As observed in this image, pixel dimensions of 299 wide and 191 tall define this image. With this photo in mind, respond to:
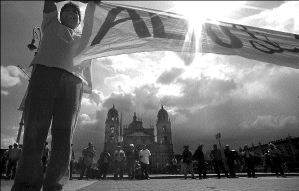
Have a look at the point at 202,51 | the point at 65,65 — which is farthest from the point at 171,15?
the point at 65,65

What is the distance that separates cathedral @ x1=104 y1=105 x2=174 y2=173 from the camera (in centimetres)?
6801

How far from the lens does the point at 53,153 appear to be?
2592mm

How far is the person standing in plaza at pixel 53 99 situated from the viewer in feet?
7.68

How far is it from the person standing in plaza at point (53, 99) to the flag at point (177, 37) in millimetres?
546

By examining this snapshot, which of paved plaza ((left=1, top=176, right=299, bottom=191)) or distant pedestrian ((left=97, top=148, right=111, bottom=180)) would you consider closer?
paved plaza ((left=1, top=176, right=299, bottom=191))

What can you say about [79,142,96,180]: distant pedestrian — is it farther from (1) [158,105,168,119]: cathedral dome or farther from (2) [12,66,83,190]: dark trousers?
(1) [158,105,168,119]: cathedral dome

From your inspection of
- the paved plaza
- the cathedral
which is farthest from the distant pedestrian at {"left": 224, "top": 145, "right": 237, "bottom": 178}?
the cathedral

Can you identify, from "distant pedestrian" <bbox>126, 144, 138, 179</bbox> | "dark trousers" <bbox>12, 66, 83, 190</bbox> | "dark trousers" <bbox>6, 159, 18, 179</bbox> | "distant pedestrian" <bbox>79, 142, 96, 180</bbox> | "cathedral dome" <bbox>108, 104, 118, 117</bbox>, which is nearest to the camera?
"dark trousers" <bbox>12, 66, 83, 190</bbox>

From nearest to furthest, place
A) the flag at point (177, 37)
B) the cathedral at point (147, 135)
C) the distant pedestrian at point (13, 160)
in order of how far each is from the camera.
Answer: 1. the flag at point (177, 37)
2. the distant pedestrian at point (13, 160)
3. the cathedral at point (147, 135)

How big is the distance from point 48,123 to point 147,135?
78285 mm

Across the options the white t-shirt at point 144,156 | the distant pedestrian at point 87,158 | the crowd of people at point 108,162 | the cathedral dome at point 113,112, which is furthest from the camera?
the cathedral dome at point 113,112

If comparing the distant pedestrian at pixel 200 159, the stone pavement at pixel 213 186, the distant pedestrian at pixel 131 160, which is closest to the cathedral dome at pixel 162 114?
the distant pedestrian at pixel 131 160

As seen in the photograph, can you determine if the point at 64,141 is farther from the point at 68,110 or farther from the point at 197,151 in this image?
the point at 197,151

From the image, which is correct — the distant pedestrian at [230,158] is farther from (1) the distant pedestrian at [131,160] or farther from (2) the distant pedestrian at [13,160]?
(2) the distant pedestrian at [13,160]
